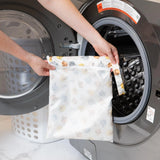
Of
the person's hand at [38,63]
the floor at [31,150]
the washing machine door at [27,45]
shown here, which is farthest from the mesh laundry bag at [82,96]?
the floor at [31,150]

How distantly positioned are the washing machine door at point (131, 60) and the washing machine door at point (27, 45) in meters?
0.10

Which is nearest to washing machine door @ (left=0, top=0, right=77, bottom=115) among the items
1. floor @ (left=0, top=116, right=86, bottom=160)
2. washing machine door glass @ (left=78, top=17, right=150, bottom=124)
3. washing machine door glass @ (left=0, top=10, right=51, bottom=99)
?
washing machine door glass @ (left=0, top=10, right=51, bottom=99)

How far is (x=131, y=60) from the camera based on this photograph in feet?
3.38

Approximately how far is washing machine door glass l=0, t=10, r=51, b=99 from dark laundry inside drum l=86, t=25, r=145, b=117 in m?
0.20

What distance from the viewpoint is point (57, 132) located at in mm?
939

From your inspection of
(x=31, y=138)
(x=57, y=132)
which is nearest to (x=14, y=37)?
(x=57, y=132)

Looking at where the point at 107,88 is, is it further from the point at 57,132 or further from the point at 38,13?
the point at 38,13

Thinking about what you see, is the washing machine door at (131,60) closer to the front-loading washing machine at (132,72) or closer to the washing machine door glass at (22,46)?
the front-loading washing machine at (132,72)

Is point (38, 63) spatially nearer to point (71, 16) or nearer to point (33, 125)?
point (71, 16)

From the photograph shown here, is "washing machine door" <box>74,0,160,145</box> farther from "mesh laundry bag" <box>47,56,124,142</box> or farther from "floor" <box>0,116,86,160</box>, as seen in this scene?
"floor" <box>0,116,86,160</box>

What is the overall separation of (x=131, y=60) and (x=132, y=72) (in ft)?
0.16

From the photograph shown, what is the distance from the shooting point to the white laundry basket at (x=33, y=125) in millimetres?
1273

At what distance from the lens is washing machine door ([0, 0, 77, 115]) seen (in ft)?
3.12

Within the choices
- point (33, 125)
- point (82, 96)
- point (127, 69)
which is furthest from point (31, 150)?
point (127, 69)
